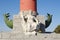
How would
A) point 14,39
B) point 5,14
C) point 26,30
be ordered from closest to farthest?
point 14,39 < point 26,30 < point 5,14

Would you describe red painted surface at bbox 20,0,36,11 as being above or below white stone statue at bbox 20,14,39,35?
above

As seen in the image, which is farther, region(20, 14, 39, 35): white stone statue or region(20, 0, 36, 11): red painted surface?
region(20, 0, 36, 11): red painted surface

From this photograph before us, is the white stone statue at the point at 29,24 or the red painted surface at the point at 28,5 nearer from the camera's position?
the white stone statue at the point at 29,24

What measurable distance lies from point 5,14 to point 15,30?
181 cm

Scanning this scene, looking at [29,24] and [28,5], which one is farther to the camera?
[28,5]

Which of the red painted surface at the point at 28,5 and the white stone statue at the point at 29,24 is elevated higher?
the red painted surface at the point at 28,5

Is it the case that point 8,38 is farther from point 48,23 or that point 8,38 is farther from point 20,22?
point 48,23

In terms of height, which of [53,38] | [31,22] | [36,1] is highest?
[36,1]

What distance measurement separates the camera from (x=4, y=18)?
15250 mm

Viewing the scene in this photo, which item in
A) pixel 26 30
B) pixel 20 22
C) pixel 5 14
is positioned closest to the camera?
pixel 26 30

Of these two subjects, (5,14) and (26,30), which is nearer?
(26,30)

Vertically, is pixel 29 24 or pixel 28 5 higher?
pixel 28 5

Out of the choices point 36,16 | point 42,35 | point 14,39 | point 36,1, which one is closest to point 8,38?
point 14,39

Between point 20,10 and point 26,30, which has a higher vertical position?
point 20,10
